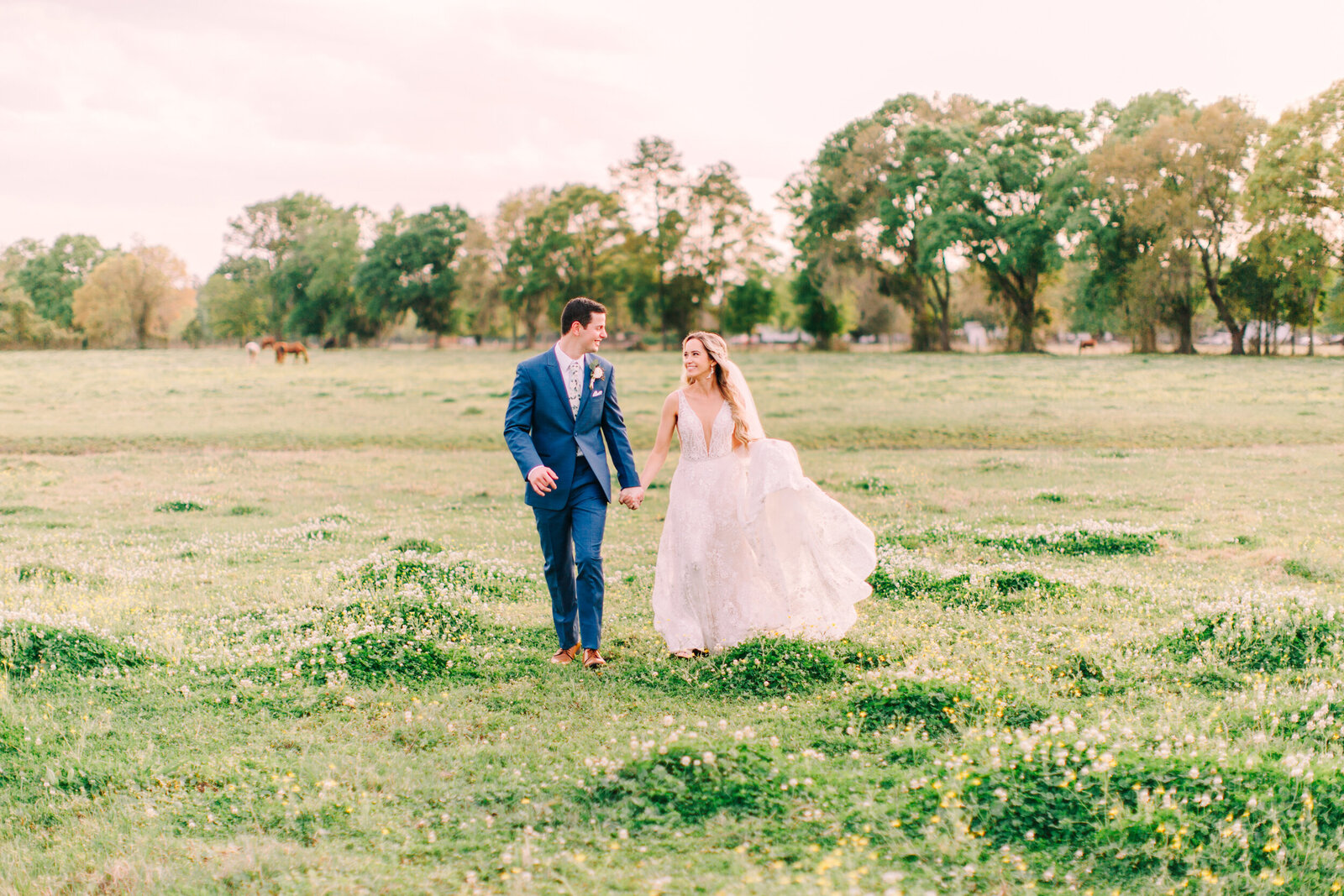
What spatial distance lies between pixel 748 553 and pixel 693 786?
9.40 ft

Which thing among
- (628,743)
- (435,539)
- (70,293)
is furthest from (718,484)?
(70,293)

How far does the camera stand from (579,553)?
25.8 feet

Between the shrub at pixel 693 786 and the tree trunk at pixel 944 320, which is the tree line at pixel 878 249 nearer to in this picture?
the tree trunk at pixel 944 320

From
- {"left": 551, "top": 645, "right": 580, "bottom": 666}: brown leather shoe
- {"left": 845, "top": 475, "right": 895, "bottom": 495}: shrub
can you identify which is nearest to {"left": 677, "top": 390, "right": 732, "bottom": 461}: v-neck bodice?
{"left": 551, "top": 645, "right": 580, "bottom": 666}: brown leather shoe

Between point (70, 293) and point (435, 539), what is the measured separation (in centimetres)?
14756

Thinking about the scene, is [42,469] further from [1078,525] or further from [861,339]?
[861,339]

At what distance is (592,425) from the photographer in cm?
793

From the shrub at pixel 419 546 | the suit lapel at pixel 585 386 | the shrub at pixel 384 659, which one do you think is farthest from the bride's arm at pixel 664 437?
the shrub at pixel 419 546

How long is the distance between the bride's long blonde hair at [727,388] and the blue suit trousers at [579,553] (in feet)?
4.10

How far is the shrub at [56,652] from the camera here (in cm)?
773

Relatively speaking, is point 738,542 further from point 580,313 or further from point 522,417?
point 580,313

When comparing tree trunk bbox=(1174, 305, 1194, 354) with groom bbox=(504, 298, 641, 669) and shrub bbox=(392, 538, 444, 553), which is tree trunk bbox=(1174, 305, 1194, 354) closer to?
shrub bbox=(392, 538, 444, 553)

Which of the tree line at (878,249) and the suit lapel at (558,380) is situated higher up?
the tree line at (878,249)

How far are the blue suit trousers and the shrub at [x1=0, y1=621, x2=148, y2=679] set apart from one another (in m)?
3.44
